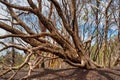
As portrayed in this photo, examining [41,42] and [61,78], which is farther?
[41,42]

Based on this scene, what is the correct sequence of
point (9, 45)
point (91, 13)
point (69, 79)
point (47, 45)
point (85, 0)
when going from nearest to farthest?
point (69, 79), point (9, 45), point (47, 45), point (85, 0), point (91, 13)

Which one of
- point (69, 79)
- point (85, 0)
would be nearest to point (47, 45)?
point (69, 79)

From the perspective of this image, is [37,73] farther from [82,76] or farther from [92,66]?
[92,66]

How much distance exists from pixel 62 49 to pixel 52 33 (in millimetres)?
437

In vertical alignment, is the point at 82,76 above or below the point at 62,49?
below

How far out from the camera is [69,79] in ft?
17.2

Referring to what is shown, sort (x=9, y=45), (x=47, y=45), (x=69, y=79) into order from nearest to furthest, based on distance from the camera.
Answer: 1. (x=69, y=79)
2. (x=9, y=45)
3. (x=47, y=45)

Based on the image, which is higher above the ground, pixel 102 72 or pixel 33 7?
pixel 33 7

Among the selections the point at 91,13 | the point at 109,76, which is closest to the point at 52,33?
the point at 109,76

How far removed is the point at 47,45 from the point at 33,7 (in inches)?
34.5

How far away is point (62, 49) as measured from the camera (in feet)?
20.4

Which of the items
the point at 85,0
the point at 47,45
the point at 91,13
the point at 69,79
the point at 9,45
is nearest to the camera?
the point at 69,79

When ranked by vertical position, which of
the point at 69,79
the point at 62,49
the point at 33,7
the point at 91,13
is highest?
the point at 91,13

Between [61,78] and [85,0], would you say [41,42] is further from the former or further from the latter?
[85,0]
